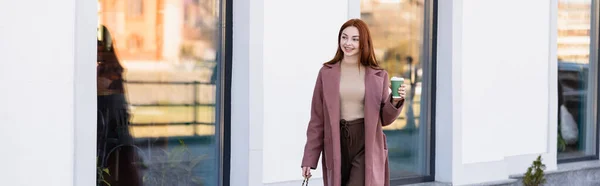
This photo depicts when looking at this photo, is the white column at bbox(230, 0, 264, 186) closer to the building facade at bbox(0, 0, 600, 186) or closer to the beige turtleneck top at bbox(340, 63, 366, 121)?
the building facade at bbox(0, 0, 600, 186)

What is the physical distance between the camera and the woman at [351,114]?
6258 mm

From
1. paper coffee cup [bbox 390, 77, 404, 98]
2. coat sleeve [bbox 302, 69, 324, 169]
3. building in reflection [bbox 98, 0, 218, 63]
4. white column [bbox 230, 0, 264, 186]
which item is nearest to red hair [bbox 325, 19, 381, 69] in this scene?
coat sleeve [bbox 302, 69, 324, 169]

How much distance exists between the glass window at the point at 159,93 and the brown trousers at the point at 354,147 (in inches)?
68.0

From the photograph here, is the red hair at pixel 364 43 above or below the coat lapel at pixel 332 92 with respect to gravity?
above

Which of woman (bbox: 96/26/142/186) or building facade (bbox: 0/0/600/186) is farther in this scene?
woman (bbox: 96/26/142/186)

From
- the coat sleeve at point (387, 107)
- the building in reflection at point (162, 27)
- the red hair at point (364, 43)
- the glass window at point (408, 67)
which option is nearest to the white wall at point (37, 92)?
the building in reflection at point (162, 27)

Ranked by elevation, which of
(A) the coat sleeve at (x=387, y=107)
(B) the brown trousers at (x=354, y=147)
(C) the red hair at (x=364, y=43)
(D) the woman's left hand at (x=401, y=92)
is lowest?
(B) the brown trousers at (x=354, y=147)

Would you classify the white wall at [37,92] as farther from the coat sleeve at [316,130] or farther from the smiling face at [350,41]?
the smiling face at [350,41]

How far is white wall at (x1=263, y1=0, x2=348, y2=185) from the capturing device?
7.89 m

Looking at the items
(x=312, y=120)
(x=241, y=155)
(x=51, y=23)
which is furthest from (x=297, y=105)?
(x=51, y=23)

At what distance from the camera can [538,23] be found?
10695 mm

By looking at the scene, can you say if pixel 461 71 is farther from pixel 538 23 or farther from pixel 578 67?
pixel 578 67

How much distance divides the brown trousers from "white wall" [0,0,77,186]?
168 cm

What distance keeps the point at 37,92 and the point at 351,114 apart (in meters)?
1.87
